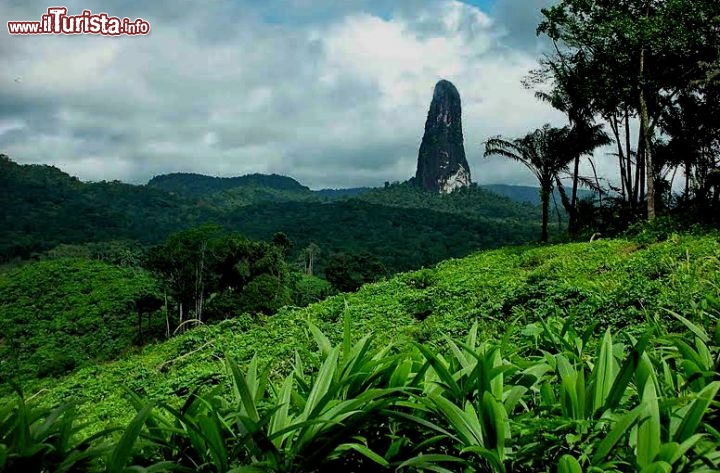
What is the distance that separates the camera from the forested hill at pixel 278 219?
295 ft

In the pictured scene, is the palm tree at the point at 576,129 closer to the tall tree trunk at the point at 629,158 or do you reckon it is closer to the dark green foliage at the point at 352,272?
the tall tree trunk at the point at 629,158

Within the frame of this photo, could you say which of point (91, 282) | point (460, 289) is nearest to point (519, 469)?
point (460, 289)

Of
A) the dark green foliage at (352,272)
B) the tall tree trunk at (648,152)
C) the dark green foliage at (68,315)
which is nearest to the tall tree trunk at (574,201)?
the tall tree trunk at (648,152)

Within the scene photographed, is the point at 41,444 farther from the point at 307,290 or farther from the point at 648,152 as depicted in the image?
the point at 307,290

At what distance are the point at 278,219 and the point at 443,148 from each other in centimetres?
5393

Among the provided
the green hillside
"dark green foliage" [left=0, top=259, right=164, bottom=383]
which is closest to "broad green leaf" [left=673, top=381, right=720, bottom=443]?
the green hillside

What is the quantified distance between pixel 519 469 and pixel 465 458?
0.16 m

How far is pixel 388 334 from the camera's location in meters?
8.23

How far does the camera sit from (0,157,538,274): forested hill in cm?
9006

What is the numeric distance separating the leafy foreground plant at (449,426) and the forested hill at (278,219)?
71607mm

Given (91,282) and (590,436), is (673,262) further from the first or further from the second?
(91,282)

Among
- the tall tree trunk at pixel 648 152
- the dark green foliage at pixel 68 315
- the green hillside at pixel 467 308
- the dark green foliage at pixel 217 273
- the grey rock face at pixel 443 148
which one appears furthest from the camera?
the grey rock face at pixel 443 148

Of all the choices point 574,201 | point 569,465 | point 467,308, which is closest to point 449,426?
point 569,465

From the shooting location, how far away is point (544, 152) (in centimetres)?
1923
